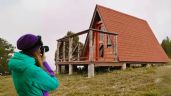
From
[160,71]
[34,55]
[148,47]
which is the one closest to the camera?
[34,55]

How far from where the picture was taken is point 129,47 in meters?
24.2

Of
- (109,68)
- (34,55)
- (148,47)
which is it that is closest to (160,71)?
(34,55)

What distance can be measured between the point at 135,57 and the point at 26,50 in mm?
20477

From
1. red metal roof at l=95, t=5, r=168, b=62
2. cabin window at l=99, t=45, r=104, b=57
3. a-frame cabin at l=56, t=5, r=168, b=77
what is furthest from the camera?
cabin window at l=99, t=45, r=104, b=57

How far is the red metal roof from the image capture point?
23.6 meters

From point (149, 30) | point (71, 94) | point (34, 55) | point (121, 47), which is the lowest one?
point (71, 94)

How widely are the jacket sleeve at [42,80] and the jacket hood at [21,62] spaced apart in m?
0.10

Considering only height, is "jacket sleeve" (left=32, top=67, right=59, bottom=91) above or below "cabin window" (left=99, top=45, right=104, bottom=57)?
below

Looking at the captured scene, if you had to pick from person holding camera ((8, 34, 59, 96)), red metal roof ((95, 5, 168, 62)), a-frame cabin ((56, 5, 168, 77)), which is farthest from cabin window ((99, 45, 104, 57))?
person holding camera ((8, 34, 59, 96))

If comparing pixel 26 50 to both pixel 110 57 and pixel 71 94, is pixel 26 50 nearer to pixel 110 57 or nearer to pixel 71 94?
pixel 71 94

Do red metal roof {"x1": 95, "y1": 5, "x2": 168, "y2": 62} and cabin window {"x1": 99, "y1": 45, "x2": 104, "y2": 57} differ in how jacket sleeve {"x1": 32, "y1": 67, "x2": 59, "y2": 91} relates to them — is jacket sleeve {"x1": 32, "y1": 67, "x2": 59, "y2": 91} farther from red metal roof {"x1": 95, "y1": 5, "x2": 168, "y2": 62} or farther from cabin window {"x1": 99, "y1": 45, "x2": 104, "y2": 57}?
cabin window {"x1": 99, "y1": 45, "x2": 104, "y2": 57}

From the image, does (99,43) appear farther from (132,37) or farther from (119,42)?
(132,37)

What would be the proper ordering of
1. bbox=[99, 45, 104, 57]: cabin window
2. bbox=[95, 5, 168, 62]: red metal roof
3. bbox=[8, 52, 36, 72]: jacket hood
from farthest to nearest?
1. bbox=[99, 45, 104, 57]: cabin window
2. bbox=[95, 5, 168, 62]: red metal roof
3. bbox=[8, 52, 36, 72]: jacket hood

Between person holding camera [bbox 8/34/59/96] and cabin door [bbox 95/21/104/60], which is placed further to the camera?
cabin door [bbox 95/21/104/60]
